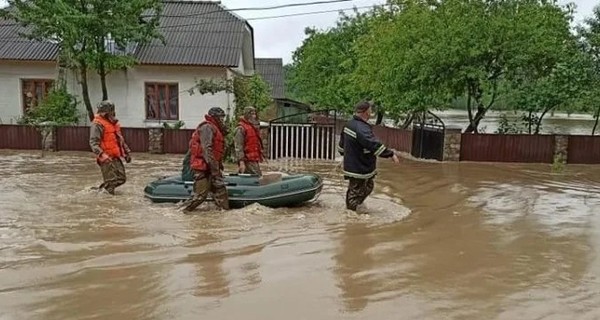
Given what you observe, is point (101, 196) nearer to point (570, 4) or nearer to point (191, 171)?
point (191, 171)

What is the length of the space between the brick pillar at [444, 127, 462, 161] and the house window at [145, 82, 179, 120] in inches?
365

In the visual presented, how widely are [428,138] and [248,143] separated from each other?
853 cm

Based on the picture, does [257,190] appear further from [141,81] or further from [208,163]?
[141,81]

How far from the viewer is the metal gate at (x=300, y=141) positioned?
52.9 ft

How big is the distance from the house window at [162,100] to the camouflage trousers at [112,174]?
1116 centimetres

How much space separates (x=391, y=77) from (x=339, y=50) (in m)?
12.4

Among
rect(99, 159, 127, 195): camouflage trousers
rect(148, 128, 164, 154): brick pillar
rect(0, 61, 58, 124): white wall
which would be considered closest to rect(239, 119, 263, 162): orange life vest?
rect(99, 159, 127, 195): camouflage trousers

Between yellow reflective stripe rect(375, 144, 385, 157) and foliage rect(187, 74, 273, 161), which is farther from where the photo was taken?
foliage rect(187, 74, 273, 161)

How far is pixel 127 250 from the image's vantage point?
6.28 meters

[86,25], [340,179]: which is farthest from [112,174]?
[86,25]

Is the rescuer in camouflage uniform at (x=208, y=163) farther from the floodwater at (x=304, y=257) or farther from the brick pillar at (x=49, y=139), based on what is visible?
the brick pillar at (x=49, y=139)

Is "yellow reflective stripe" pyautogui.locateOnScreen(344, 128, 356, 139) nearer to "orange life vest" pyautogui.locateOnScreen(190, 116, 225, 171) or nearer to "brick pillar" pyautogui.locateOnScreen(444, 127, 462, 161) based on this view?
"orange life vest" pyautogui.locateOnScreen(190, 116, 225, 171)

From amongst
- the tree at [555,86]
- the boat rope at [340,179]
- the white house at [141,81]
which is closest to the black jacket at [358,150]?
the boat rope at [340,179]

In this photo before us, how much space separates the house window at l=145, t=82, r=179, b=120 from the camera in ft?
66.8
